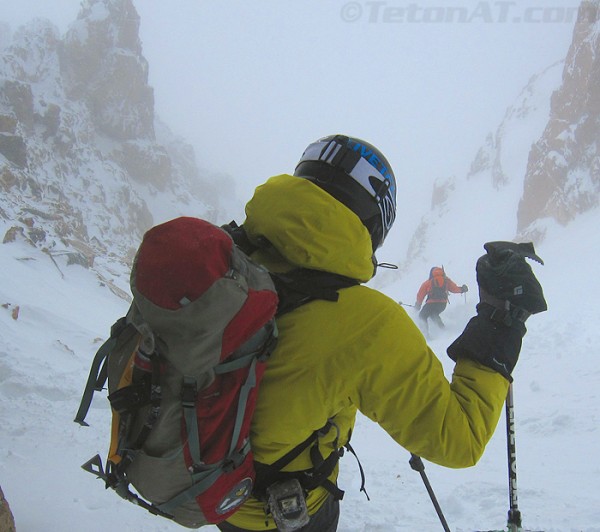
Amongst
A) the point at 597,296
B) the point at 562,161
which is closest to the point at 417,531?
the point at 597,296

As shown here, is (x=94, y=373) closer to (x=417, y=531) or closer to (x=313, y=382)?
(x=313, y=382)

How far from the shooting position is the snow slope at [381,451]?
12.9 feet

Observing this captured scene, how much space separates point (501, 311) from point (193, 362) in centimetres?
127

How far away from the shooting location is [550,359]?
330 inches

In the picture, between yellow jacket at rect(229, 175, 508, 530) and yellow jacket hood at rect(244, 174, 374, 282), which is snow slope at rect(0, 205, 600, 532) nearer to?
yellow jacket at rect(229, 175, 508, 530)

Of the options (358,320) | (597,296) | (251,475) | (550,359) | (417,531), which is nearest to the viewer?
(358,320)

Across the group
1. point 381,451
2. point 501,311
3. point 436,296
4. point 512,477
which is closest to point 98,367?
point 501,311

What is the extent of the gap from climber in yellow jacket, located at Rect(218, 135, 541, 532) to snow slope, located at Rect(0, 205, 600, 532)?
8.84 feet

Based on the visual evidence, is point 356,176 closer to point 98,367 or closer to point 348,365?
point 348,365

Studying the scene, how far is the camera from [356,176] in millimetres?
1916

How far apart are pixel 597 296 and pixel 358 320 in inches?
486

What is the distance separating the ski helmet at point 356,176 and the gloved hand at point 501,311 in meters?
0.51

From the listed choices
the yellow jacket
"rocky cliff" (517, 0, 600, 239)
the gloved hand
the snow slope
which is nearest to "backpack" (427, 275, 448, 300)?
the snow slope

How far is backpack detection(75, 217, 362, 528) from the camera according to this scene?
1352 millimetres
